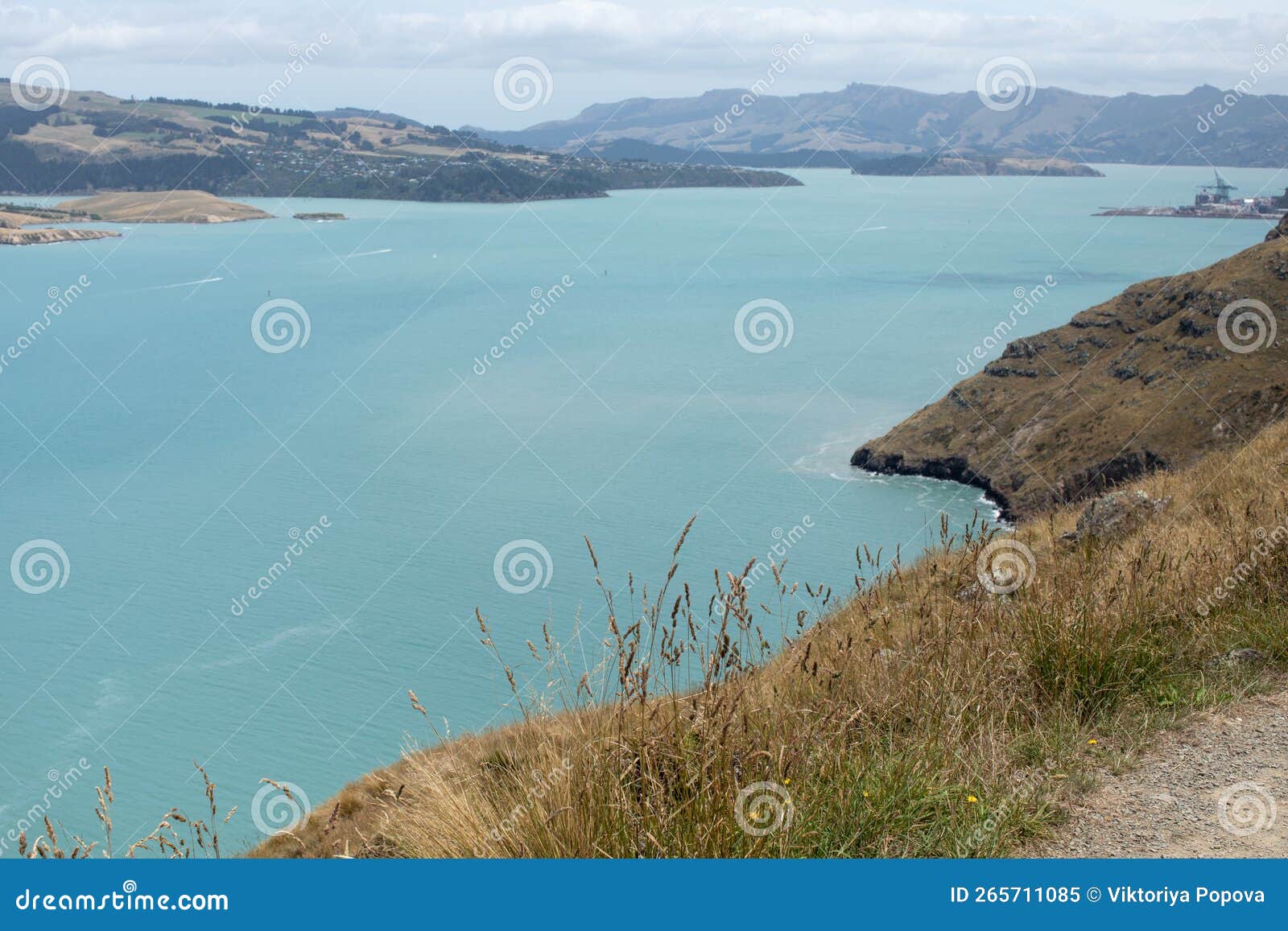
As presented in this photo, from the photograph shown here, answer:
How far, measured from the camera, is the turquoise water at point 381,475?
115 ft

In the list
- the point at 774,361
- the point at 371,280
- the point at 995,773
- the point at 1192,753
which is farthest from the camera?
the point at 371,280

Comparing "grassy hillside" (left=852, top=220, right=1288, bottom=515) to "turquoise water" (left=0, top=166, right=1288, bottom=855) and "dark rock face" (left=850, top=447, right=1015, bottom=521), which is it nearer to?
"dark rock face" (left=850, top=447, right=1015, bottom=521)

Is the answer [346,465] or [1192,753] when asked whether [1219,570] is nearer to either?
[1192,753]

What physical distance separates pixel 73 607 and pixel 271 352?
50.5m

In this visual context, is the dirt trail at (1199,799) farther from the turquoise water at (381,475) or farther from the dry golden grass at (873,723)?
the turquoise water at (381,475)

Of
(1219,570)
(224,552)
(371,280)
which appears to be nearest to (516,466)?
(224,552)

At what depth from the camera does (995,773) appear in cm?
405

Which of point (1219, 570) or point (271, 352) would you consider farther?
point (271, 352)

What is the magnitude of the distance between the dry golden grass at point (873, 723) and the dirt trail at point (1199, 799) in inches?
4.5

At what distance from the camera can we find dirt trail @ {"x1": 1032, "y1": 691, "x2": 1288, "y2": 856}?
3668 millimetres

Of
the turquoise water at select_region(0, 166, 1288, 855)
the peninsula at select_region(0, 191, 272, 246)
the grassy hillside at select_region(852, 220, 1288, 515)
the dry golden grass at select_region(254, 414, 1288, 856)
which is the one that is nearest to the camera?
the dry golden grass at select_region(254, 414, 1288, 856)

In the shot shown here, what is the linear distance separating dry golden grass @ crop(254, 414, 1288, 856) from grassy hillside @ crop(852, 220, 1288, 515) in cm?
4499

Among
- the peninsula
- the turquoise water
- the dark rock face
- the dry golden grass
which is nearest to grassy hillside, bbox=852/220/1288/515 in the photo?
the dark rock face

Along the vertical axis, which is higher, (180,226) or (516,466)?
(180,226)
